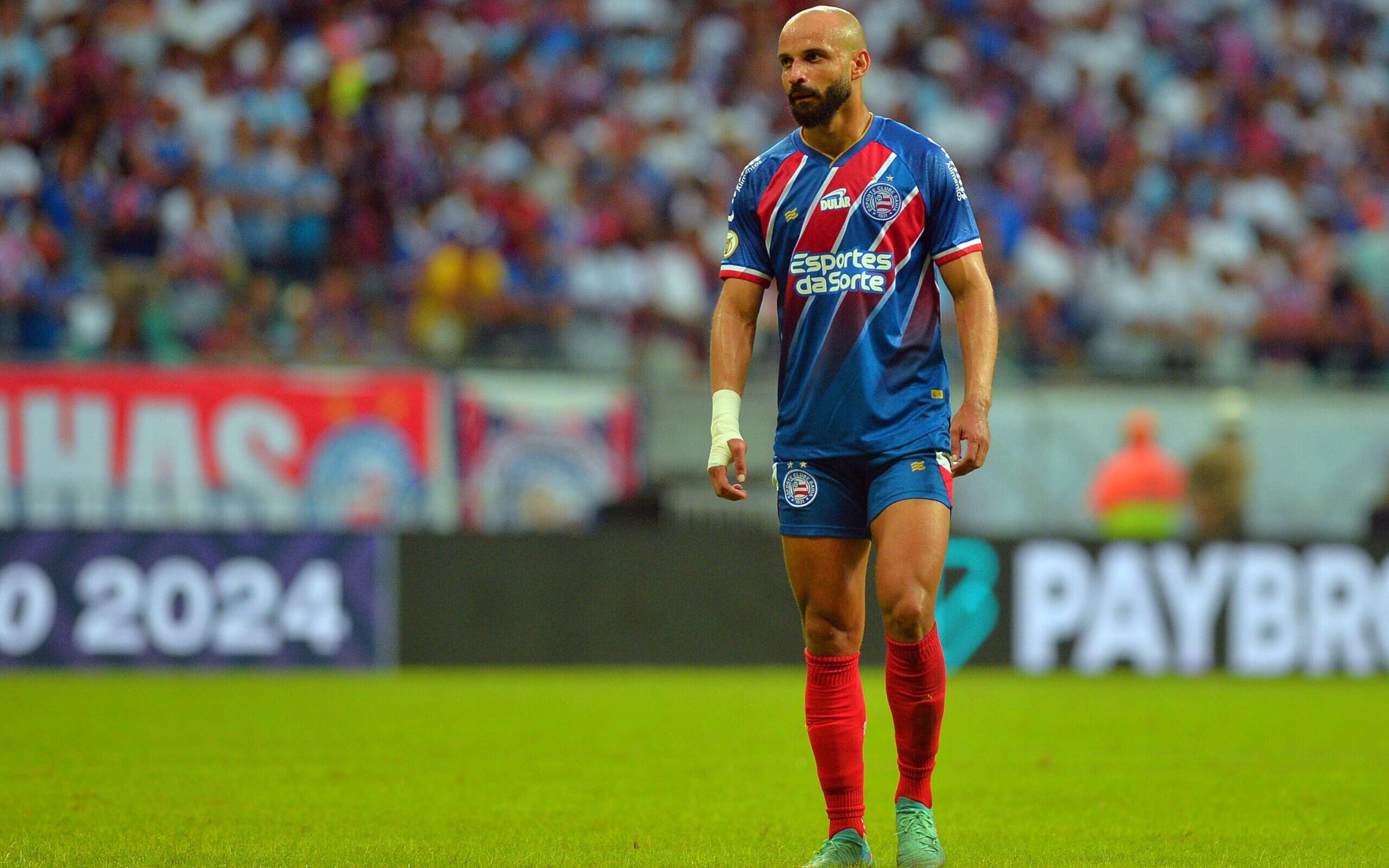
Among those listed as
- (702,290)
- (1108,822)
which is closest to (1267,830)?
(1108,822)

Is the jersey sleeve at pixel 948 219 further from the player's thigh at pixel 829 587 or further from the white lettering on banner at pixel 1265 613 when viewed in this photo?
the white lettering on banner at pixel 1265 613

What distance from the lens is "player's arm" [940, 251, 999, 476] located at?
17.6 feet

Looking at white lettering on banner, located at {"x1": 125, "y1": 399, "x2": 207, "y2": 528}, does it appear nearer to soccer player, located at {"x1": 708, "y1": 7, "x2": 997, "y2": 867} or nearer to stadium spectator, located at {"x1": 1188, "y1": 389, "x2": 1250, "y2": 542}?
stadium spectator, located at {"x1": 1188, "y1": 389, "x2": 1250, "y2": 542}

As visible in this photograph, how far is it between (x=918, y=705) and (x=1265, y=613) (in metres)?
10.6

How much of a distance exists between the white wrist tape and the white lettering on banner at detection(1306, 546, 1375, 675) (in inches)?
423

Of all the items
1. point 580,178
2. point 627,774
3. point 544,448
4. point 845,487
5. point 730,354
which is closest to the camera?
point 845,487

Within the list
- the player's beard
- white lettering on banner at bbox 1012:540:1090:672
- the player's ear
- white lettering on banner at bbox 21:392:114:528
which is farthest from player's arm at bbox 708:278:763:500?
white lettering on banner at bbox 1012:540:1090:672

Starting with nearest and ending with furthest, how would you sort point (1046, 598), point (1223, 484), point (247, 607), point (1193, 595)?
1. point (247, 607)
2. point (1046, 598)
3. point (1193, 595)
4. point (1223, 484)

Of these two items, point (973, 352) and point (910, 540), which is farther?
point (973, 352)

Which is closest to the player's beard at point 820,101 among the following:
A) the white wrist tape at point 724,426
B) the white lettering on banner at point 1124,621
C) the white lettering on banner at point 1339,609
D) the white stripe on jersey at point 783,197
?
the white stripe on jersey at point 783,197

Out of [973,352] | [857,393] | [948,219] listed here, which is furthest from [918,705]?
[948,219]

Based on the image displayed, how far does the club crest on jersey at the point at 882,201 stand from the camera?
547cm

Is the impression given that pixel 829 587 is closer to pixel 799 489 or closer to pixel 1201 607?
pixel 799 489

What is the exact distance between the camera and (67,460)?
1410cm
